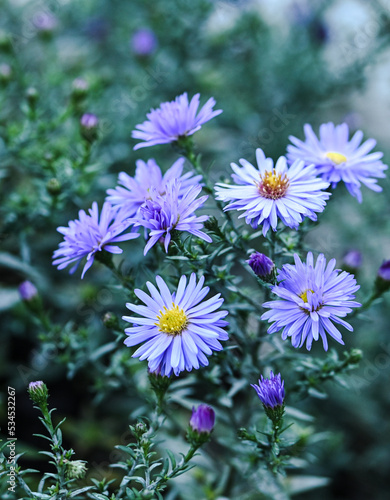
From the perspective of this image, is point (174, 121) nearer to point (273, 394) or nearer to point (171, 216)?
point (171, 216)

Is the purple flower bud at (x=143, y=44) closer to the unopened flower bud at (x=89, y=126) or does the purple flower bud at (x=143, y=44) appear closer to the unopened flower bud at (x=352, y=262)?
the unopened flower bud at (x=89, y=126)

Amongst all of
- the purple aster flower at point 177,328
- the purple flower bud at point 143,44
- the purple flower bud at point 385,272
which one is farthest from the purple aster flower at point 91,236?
the purple flower bud at point 143,44

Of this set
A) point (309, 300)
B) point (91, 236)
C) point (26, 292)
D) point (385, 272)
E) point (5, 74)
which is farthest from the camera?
point (5, 74)

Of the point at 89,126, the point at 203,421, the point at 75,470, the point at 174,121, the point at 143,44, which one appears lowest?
the point at 75,470

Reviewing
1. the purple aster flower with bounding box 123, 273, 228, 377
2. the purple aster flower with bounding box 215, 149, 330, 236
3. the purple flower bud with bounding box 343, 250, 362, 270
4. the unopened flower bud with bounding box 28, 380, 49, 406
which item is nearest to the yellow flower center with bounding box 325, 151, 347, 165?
the purple aster flower with bounding box 215, 149, 330, 236

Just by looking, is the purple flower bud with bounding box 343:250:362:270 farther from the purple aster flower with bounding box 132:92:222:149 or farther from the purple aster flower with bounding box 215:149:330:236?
the purple aster flower with bounding box 132:92:222:149

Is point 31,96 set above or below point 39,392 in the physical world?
above

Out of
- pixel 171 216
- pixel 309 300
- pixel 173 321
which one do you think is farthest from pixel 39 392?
pixel 309 300
